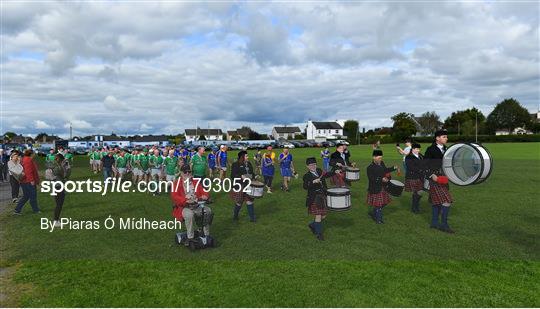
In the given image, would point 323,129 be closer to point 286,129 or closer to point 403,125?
point 286,129

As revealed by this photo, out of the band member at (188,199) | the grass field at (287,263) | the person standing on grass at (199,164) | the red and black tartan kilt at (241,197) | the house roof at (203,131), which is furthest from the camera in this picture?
the house roof at (203,131)

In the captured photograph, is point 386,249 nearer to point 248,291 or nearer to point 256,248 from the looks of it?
point 256,248

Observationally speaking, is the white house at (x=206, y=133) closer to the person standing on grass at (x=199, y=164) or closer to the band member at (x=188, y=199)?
the person standing on grass at (x=199, y=164)

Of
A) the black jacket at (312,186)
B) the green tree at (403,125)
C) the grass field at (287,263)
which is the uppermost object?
the green tree at (403,125)

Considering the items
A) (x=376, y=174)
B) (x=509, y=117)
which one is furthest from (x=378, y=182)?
(x=509, y=117)

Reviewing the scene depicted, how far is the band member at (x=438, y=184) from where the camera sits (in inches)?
380

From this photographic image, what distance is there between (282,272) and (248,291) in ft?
3.22

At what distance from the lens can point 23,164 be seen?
461 inches

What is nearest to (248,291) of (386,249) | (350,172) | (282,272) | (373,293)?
(282,272)

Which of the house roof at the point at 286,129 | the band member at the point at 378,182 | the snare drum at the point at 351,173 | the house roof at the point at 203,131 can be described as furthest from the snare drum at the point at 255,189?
the house roof at the point at 203,131

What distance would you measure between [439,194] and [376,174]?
160 centimetres

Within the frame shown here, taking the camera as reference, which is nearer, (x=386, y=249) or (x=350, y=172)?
(x=386, y=249)

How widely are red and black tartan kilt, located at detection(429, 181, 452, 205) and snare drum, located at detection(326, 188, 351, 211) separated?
7.42ft

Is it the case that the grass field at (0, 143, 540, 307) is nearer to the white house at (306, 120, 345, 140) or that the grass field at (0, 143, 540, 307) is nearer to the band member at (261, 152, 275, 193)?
the band member at (261, 152, 275, 193)
